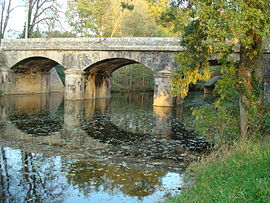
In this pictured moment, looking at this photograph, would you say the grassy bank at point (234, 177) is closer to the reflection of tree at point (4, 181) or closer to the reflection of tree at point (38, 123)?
the reflection of tree at point (4, 181)

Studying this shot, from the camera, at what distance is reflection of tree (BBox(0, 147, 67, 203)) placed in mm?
5167

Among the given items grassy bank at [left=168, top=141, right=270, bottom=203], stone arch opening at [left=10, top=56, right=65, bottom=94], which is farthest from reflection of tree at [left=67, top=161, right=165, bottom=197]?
stone arch opening at [left=10, top=56, right=65, bottom=94]

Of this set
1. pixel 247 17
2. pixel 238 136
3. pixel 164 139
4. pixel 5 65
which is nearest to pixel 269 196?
pixel 247 17

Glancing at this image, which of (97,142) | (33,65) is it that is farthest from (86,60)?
(97,142)

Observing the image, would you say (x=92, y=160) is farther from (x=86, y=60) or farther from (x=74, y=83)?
(x=74, y=83)

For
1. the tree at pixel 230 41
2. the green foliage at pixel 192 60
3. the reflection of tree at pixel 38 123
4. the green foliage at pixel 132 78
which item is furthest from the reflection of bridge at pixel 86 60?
the tree at pixel 230 41

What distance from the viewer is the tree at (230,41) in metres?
6.24

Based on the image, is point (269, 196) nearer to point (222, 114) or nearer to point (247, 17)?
point (247, 17)

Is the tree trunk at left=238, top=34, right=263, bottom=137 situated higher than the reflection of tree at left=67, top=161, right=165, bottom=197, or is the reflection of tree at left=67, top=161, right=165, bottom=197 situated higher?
the tree trunk at left=238, top=34, right=263, bottom=137

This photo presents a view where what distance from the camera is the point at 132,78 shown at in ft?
131

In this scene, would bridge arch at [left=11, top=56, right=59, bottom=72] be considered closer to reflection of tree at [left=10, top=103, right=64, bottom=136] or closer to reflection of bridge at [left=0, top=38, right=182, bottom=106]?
reflection of bridge at [left=0, top=38, right=182, bottom=106]

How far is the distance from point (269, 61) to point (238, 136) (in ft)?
42.8

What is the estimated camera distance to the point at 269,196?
4.07 m

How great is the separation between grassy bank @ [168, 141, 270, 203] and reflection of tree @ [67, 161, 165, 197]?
82 cm
